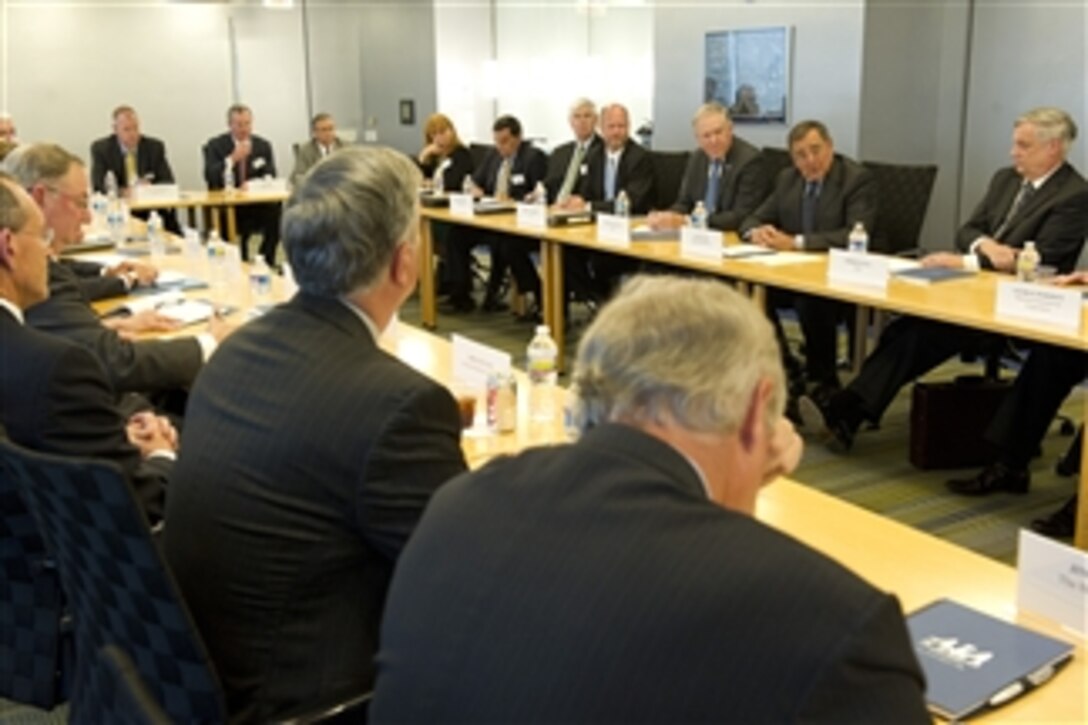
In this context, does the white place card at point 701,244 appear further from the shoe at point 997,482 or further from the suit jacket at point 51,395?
the suit jacket at point 51,395

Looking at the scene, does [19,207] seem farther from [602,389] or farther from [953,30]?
Answer: [953,30]

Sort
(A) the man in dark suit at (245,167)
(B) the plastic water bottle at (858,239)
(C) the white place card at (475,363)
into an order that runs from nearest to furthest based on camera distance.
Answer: (C) the white place card at (475,363), (B) the plastic water bottle at (858,239), (A) the man in dark suit at (245,167)

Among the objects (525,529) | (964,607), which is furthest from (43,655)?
(964,607)

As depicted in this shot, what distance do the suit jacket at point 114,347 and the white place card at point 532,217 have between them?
3146 mm

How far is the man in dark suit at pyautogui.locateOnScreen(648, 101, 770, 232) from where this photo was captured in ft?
20.1

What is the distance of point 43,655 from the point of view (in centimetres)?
218

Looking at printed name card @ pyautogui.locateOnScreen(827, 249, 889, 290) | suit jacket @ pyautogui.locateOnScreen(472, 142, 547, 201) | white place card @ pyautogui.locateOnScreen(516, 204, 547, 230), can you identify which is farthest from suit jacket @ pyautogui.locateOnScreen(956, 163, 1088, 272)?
suit jacket @ pyautogui.locateOnScreen(472, 142, 547, 201)

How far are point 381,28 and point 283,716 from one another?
422 inches

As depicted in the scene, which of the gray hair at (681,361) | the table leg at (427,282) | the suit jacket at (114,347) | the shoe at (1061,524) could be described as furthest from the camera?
the table leg at (427,282)

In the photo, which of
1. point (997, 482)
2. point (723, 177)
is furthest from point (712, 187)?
point (997, 482)

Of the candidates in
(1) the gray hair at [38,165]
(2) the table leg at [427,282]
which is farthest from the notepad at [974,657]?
(2) the table leg at [427,282]

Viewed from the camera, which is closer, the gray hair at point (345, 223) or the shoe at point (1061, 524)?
the gray hair at point (345, 223)

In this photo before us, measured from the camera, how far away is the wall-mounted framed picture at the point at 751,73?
7.73m

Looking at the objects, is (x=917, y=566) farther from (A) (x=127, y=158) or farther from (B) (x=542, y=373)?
(A) (x=127, y=158)
